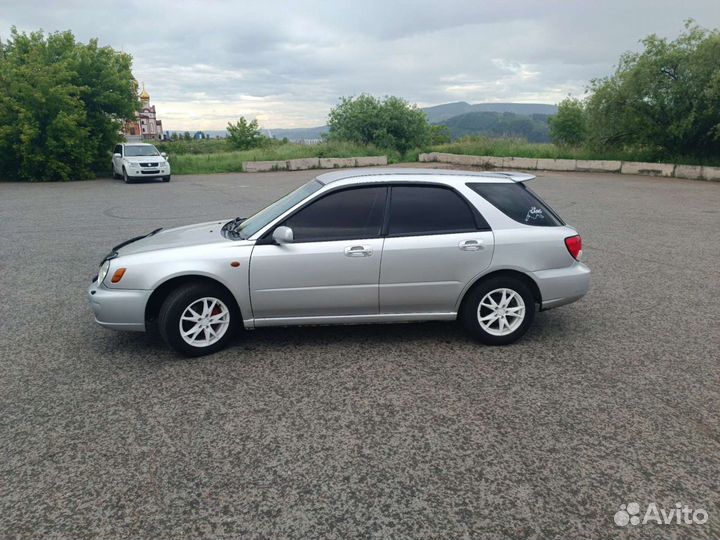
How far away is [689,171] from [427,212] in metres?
19.8

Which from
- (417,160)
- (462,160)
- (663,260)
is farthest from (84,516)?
(417,160)

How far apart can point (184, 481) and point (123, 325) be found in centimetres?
201

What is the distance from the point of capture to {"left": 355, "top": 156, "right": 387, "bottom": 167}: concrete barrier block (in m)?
28.8

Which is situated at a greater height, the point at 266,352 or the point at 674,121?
the point at 674,121

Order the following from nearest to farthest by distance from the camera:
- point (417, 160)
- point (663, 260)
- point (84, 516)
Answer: point (84, 516) < point (663, 260) < point (417, 160)

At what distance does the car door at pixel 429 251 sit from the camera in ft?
15.3

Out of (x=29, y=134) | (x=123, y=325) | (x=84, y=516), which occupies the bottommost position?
(x=84, y=516)

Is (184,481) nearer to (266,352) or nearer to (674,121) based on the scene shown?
(266,352)

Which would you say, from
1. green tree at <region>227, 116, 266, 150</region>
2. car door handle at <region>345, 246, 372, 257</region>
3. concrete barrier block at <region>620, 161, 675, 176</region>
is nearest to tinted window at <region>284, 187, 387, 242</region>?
car door handle at <region>345, 246, 372, 257</region>

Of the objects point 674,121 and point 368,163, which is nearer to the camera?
point 674,121

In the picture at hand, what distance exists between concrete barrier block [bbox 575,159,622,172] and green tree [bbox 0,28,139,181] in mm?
21036

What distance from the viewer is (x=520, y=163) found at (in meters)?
25.3

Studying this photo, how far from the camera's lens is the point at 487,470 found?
3.04 m

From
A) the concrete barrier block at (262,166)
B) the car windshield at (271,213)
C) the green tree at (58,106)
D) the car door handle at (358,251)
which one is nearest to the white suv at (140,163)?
the green tree at (58,106)
